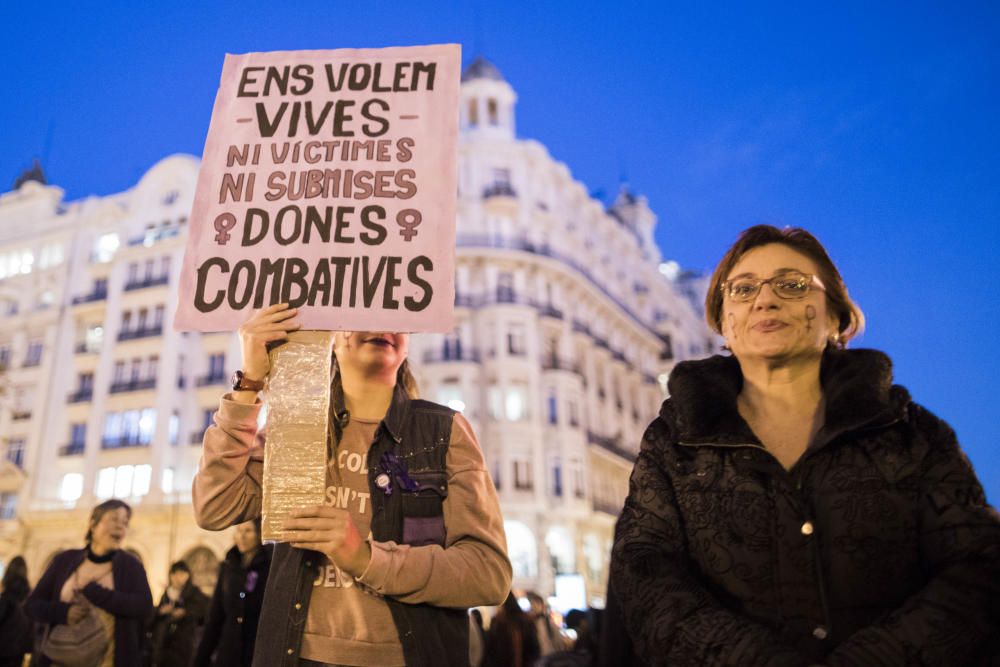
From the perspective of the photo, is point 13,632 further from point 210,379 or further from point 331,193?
point 210,379

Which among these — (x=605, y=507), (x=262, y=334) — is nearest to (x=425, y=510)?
(x=262, y=334)

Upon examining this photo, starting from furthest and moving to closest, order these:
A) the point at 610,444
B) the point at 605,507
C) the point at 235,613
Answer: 1. the point at 610,444
2. the point at 605,507
3. the point at 235,613

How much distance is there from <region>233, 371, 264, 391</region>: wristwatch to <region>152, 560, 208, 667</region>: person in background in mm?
6222

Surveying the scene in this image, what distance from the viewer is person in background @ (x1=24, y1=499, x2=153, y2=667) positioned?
6039 mm

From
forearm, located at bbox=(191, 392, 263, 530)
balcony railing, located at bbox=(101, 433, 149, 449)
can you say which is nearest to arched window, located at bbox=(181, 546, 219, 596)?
balcony railing, located at bbox=(101, 433, 149, 449)

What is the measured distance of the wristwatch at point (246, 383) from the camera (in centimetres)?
317

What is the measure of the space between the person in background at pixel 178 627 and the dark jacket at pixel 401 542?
6150mm

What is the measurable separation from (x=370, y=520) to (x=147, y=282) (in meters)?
44.5

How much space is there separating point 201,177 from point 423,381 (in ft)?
115

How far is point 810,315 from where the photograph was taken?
317 cm

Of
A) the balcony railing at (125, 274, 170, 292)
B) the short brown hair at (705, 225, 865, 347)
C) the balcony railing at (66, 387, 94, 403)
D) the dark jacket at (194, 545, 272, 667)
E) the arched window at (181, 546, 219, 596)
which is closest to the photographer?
the short brown hair at (705, 225, 865, 347)

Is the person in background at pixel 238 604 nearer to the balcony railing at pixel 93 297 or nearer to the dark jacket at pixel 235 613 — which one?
the dark jacket at pixel 235 613

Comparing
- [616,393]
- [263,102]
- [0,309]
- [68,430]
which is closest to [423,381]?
[616,393]

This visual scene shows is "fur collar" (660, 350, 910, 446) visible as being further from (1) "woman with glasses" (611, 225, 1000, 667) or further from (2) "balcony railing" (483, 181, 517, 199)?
(2) "balcony railing" (483, 181, 517, 199)
